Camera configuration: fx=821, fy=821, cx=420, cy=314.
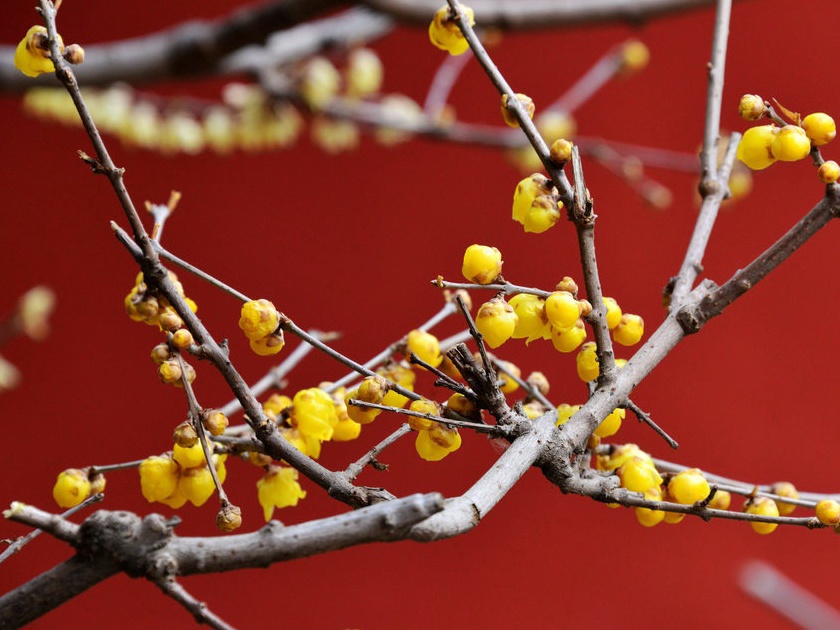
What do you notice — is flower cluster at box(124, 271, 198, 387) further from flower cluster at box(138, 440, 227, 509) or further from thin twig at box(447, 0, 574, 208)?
thin twig at box(447, 0, 574, 208)

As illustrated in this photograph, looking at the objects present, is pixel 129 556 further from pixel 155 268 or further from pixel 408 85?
pixel 408 85

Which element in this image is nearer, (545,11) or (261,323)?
(261,323)

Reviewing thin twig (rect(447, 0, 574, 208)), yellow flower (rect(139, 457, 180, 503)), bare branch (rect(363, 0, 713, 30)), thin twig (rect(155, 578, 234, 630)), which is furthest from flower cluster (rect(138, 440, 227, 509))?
bare branch (rect(363, 0, 713, 30))

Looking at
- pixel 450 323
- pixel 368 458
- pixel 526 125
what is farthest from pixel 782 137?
pixel 450 323

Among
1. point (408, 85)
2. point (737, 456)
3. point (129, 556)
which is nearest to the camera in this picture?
point (129, 556)

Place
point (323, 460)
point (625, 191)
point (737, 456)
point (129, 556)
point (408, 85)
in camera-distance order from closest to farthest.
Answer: point (129, 556)
point (323, 460)
point (737, 456)
point (625, 191)
point (408, 85)

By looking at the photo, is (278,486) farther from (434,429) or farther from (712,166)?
(712,166)

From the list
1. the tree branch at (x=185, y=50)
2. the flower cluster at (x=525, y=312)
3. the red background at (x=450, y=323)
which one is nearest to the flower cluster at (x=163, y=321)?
the flower cluster at (x=525, y=312)

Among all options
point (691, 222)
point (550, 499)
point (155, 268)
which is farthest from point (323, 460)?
point (155, 268)

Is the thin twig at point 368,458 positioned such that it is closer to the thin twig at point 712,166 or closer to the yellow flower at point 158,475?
the yellow flower at point 158,475
